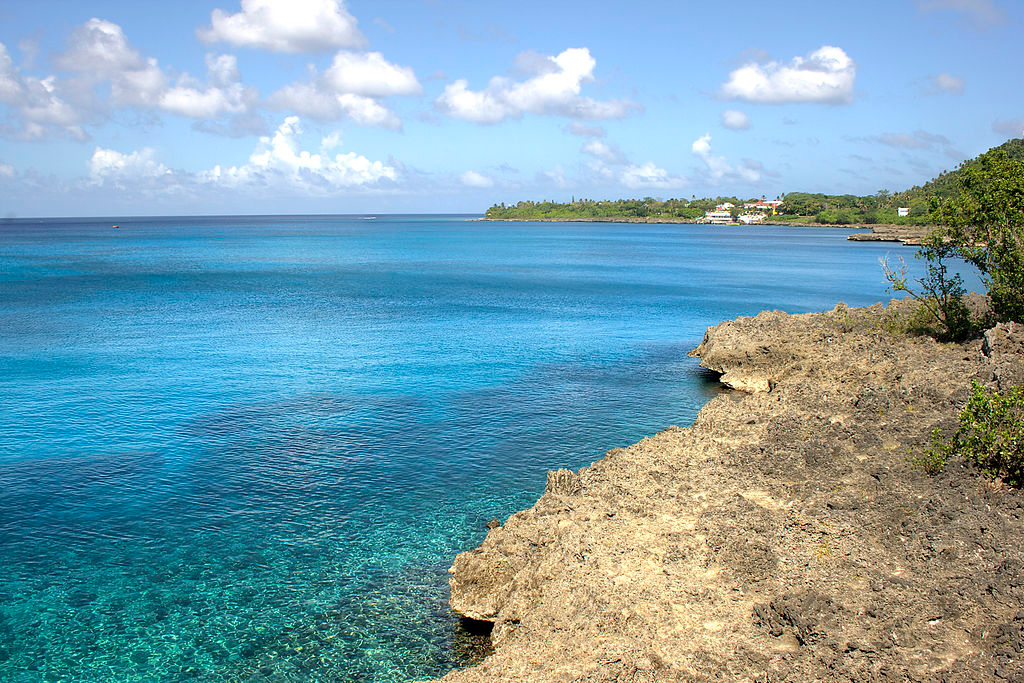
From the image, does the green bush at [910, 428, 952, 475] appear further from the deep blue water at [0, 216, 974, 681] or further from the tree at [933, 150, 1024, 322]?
the tree at [933, 150, 1024, 322]

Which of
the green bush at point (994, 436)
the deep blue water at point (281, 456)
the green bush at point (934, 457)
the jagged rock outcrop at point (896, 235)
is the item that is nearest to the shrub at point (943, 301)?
the deep blue water at point (281, 456)

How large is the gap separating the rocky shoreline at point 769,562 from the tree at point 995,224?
1003 cm

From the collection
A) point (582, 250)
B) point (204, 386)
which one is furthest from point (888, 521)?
point (582, 250)

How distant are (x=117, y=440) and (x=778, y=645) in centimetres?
2652

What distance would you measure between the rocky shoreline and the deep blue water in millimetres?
2988

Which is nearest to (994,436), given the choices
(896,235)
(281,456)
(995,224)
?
(995,224)

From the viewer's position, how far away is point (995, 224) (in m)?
33.5

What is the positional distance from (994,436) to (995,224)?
2148cm

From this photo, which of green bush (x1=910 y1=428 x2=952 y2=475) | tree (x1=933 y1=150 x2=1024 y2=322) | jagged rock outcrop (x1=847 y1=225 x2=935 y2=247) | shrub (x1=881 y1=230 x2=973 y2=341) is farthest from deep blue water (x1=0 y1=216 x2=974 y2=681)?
jagged rock outcrop (x1=847 y1=225 x2=935 y2=247)

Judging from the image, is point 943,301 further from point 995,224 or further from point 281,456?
point 281,456

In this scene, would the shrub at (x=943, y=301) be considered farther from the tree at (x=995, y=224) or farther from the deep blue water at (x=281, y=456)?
the deep blue water at (x=281, y=456)

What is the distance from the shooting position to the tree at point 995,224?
31812mm

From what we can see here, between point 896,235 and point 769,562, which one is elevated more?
point 896,235

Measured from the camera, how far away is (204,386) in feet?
126
